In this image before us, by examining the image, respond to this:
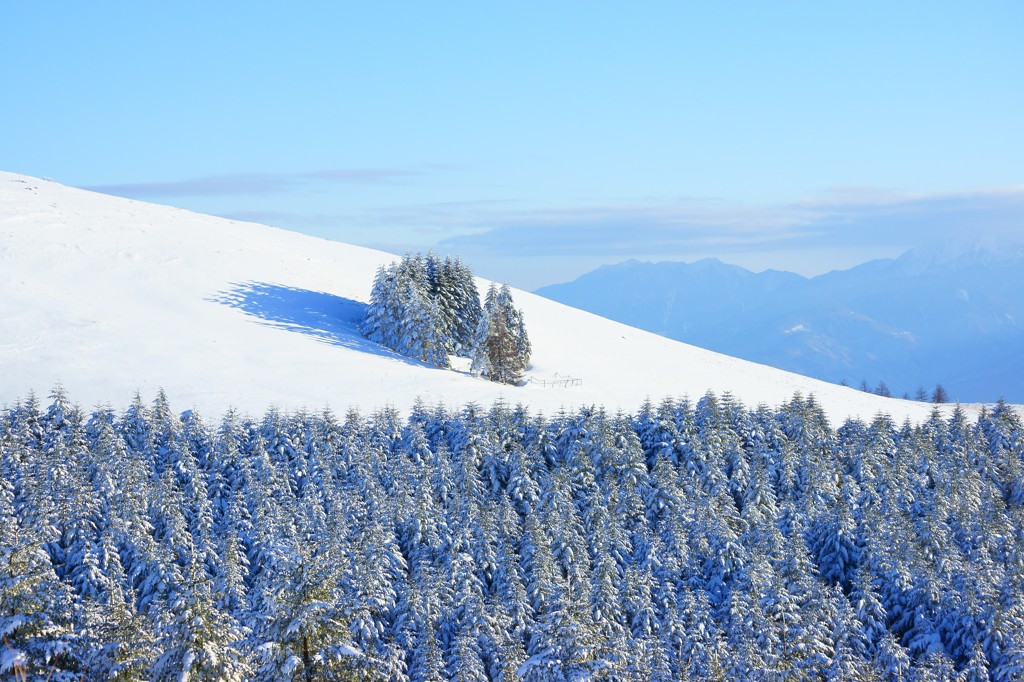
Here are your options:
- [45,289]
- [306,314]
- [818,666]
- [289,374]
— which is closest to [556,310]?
[306,314]

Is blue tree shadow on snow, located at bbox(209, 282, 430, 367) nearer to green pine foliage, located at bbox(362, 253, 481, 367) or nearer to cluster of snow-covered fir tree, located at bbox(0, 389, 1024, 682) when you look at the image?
green pine foliage, located at bbox(362, 253, 481, 367)

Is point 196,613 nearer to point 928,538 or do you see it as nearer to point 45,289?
point 928,538

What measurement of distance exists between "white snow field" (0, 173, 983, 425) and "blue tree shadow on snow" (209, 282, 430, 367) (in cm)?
22

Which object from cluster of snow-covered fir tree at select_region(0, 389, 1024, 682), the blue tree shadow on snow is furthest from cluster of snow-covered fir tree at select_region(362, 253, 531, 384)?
cluster of snow-covered fir tree at select_region(0, 389, 1024, 682)

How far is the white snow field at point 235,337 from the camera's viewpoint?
60125 millimetres

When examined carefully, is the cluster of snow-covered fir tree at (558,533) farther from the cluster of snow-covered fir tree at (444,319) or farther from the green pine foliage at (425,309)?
the green pine foliage at (425,309)

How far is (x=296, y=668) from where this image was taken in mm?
21766

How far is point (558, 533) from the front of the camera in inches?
1797

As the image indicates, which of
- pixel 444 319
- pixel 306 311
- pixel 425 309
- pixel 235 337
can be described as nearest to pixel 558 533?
pixel 425 309

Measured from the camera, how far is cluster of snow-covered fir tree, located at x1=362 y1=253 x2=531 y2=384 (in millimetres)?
73875

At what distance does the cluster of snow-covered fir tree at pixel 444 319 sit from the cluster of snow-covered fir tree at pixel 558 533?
1611cm

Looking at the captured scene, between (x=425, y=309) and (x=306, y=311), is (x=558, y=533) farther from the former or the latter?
(x=306, y=311)

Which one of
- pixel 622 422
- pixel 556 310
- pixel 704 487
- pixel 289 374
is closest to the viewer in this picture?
pixel 704 487

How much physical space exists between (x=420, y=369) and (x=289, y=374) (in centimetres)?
1100
